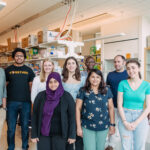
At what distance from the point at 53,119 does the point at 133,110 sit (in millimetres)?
875

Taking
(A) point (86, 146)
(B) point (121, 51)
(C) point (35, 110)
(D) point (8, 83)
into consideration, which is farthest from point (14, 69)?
(B) point (121, 51)

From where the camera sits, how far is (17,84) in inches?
92.2

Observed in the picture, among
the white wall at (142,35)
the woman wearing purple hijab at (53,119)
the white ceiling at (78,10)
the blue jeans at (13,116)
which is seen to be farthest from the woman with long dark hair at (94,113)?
the white wall at (142,35)

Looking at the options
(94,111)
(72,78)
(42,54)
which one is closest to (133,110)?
(94,111)

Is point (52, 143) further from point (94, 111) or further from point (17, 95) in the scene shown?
point (17, 95)

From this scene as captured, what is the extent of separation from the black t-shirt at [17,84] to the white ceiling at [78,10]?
94.1 inches

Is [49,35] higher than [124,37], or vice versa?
[124,37]

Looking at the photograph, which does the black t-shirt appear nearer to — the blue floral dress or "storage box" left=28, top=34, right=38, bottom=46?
the blue floral dress

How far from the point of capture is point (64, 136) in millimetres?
1647

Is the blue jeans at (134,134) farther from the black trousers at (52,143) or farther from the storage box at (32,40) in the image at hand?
the storage box at (32,40)

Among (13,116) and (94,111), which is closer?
(94,111)

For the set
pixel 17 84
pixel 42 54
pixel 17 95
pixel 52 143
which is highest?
pixel 42 54

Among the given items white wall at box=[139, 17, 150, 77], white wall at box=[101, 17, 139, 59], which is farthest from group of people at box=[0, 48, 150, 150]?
white wall at box=[101, 17, 139, 59]

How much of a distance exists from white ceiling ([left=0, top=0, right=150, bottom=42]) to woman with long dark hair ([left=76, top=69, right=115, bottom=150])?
2903 millimetres
